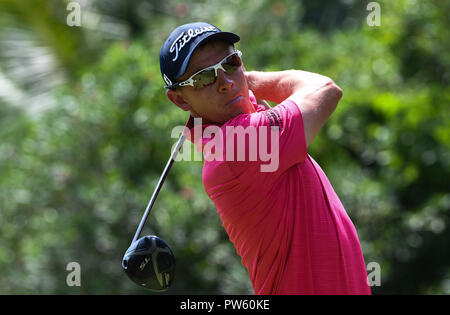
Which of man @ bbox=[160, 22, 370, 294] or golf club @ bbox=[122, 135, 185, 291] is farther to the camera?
golf club @ bbox=[122, 135, 185, 291]

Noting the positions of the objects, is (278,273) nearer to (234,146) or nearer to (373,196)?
(234,146)

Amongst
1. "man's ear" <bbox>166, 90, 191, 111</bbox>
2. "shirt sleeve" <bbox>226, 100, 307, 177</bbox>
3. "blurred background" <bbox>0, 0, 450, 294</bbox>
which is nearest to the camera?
"shirt sleeve" <bbox>226, 100, 307, 177</bbox>

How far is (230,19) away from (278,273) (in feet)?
19.2

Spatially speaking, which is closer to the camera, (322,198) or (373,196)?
(322,198)

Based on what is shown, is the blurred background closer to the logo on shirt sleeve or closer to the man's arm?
the man's arm

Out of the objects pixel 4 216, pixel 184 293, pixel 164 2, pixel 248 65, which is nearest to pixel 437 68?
pixel 248 65

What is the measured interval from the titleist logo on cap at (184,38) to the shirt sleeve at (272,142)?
384 millimetres

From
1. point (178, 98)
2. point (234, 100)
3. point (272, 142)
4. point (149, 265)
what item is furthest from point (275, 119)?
point (149, 265)

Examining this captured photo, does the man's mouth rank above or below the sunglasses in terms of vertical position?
below

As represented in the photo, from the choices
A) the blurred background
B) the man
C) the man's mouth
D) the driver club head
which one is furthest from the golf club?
the blurred background

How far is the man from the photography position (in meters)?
2.44

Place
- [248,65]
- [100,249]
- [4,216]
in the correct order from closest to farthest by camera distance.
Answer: [100,249] → [248,65] → [4,216]
